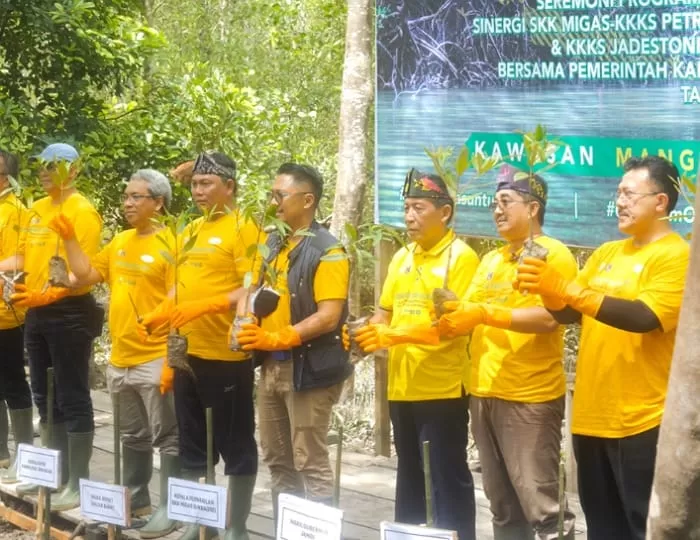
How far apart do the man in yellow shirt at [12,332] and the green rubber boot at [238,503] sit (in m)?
1.85

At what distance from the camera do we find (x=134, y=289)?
6188 millimetres

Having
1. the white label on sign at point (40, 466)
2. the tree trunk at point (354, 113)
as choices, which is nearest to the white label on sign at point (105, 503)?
the white label on sign at point (40, 466)

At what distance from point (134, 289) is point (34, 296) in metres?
0.61

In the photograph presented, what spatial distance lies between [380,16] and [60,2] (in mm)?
2406

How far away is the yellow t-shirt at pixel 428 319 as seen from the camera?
5.19 metres

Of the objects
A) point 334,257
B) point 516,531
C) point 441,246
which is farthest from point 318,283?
point 516,531

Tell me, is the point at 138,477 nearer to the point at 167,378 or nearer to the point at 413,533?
the point at 167,378

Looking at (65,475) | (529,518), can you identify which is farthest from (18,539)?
(529,518)

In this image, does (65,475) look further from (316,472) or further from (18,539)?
(316,472)

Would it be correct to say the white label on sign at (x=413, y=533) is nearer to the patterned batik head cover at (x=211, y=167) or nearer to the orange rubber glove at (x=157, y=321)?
the orange rubber glove at (x=157, y=321)

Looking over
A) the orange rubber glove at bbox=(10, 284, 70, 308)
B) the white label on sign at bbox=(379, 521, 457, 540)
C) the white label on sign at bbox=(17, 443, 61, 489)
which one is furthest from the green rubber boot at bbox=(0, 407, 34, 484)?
the white label on sign at bbox=(379, 521, 457, 540)

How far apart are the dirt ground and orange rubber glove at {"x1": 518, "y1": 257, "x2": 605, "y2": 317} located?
3.42 metres

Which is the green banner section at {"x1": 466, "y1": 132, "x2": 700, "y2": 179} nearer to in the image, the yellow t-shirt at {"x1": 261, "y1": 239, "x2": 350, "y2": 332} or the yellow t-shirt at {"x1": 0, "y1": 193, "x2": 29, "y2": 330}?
the yellow t-shirt at {"x1": 261, "y1": 239, "x2": 350, "y2": 332}

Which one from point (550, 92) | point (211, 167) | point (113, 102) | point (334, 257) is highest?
point (113, 102)
